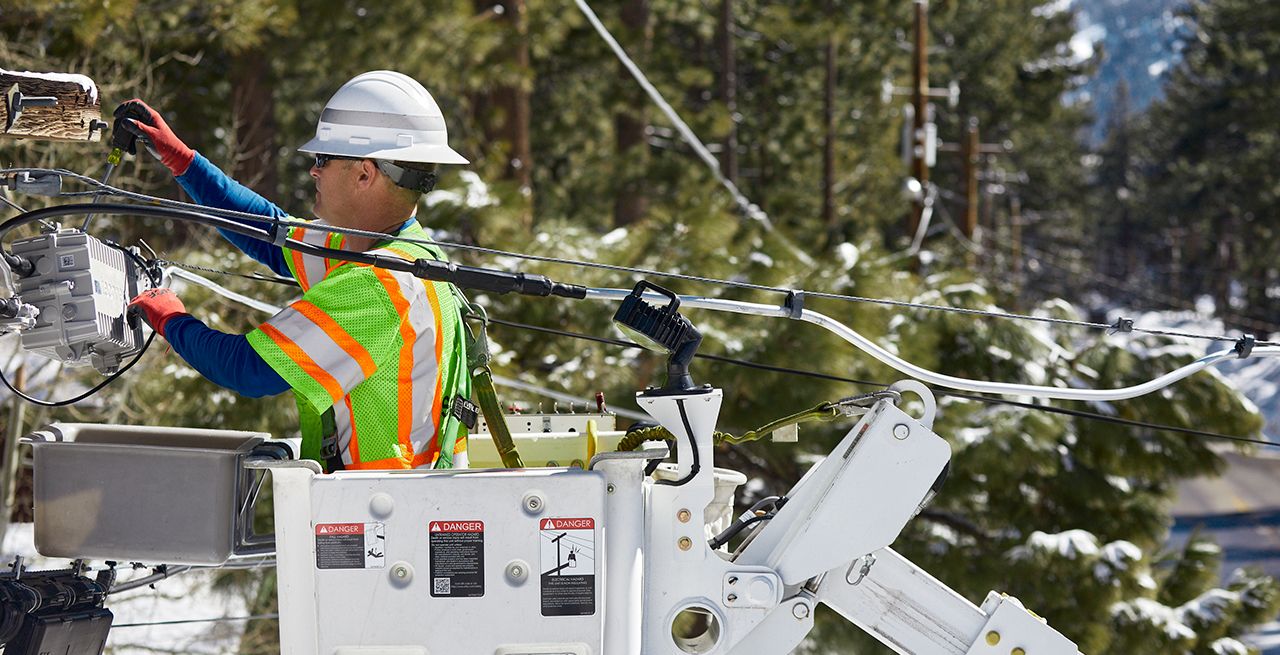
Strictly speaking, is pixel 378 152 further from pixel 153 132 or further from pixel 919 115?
pixel 919 115

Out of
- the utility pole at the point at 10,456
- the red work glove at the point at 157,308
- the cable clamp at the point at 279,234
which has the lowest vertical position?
the utility pole at the point at 10,456

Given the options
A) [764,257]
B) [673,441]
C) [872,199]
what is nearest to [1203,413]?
[764,257]

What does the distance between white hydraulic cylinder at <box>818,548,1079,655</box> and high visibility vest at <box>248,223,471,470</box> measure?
42.7 inches

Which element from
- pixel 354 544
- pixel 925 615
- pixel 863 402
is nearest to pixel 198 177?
pixel 354 544

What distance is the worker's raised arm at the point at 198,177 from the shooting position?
410 cm

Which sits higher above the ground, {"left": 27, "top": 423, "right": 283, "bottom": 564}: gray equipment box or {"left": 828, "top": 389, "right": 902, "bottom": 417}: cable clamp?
{"left": 828, "top": 389, "right": 902, "bottom": 417}: cable clamp

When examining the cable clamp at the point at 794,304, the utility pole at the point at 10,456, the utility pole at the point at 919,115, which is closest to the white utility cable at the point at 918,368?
the cable clamp at the point at 794,304

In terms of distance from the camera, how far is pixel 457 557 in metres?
3.30

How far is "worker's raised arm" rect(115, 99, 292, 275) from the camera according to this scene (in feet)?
13.5

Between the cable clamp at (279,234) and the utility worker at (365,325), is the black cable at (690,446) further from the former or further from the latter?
the cable clamp at (279,234)

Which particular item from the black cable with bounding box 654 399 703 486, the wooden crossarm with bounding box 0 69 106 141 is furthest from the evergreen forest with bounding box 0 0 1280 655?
the wooden crossarm with bounding box 0 69 106 141

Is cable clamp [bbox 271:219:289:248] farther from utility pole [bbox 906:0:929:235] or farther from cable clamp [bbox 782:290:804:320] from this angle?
utility pole [bbox 906:0:929:235]

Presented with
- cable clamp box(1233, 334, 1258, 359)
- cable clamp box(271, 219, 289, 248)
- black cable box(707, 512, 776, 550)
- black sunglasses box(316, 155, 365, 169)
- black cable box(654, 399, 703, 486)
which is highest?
black sunglasses box(316, 155, 365, 169)

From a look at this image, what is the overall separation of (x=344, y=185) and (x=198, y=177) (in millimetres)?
783
